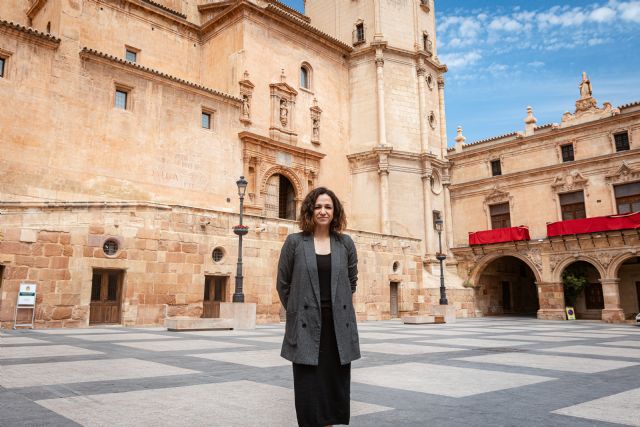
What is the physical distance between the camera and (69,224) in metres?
14.9

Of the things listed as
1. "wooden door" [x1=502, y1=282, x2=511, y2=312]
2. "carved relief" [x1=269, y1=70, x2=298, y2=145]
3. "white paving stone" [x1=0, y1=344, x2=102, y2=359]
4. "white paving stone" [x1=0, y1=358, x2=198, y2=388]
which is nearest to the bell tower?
"wooden door" [x1=502, y1=282, x2=511, y2=312]

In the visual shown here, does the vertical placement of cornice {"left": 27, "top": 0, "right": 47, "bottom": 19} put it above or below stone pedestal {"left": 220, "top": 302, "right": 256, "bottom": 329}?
above

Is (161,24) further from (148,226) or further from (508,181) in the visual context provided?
(508,181)

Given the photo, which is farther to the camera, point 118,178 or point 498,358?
point 118,178

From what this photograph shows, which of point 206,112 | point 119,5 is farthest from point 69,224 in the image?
point 119,5

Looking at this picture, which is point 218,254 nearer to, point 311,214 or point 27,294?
point 27,294

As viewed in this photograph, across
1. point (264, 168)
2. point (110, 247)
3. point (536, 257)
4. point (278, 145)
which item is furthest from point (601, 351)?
point (536, 257)

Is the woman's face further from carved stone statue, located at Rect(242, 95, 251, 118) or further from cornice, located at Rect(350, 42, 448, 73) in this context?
cornice, located at Rect(350, 42, 448, 73)

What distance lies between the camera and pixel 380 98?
105ft

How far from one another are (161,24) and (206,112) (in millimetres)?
7416

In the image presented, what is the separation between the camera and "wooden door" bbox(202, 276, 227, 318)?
18125 mm

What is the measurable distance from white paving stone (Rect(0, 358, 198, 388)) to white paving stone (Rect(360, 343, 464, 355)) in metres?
4.02

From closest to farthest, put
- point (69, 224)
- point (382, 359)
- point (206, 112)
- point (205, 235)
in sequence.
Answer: point (382, 359), point (69, 224), point (205, 235), point (206, 112)

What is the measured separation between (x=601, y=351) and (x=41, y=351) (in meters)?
10.1
